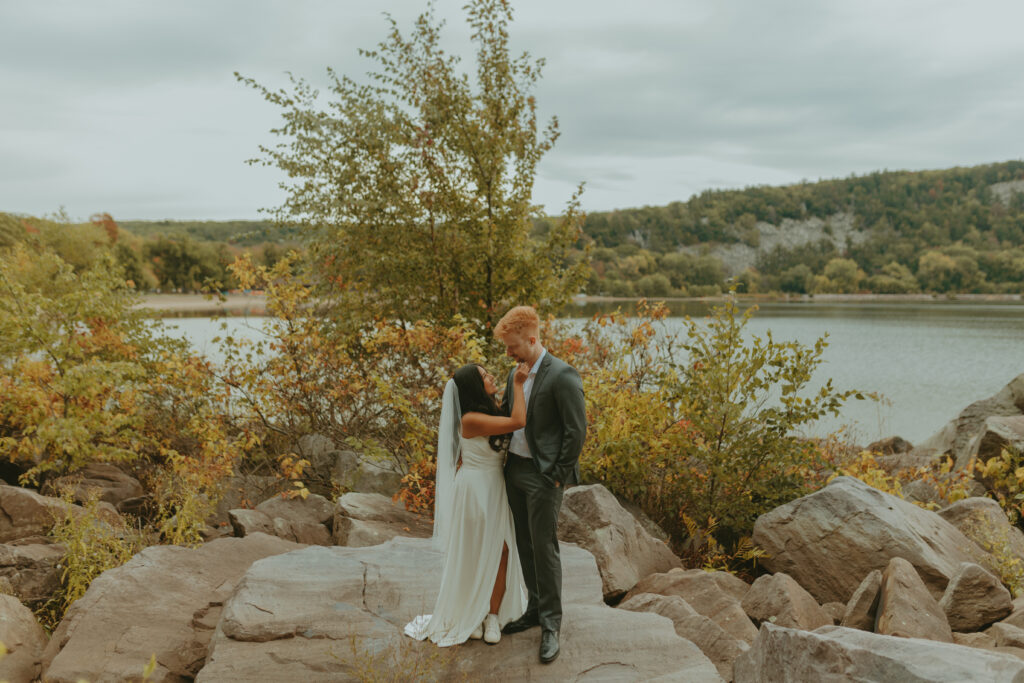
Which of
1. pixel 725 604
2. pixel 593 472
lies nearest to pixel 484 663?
pixel 725 604

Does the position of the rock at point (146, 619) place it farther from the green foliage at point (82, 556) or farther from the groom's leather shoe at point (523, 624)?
the groom's leather shoe at point (523, 624)

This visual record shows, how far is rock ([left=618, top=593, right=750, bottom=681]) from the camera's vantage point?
4.89 metres

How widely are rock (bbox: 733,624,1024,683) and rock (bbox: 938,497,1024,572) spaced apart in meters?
3.92

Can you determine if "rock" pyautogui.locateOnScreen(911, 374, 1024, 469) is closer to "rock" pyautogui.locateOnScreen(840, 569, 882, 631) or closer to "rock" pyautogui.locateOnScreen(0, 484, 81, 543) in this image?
"rock" pyautogui.locateOnScreen(840, 569, 882, 631)

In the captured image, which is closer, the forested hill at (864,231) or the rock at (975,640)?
the rock at (975,640)

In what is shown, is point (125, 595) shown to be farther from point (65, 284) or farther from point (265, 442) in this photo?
point (65, 284)

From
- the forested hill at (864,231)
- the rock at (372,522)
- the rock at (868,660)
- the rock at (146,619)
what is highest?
the forested hill at (864,231)

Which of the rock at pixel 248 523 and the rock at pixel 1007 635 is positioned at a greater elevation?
the rock at pixel 1007 635

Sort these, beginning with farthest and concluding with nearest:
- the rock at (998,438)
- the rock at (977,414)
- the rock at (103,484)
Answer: the rock at (977,414) → the rock at (998,438) → the rock at (103,484)

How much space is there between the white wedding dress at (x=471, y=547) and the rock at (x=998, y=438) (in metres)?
8.13

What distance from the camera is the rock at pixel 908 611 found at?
5234mm

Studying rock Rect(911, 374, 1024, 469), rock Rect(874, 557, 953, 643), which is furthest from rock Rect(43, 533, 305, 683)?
rock Rect(911, 374, 1024, 469)

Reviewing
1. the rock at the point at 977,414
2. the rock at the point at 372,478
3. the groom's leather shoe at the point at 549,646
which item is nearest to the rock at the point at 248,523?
the rock at the point at 372,478

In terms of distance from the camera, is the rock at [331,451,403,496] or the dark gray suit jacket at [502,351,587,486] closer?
the dark gray suit jacket at [502,351,587,486]
